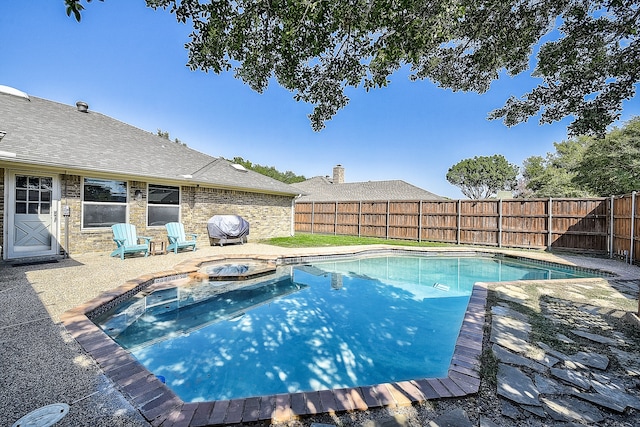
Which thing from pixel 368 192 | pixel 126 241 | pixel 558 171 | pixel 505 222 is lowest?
pixel 126 241

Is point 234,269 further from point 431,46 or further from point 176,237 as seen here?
point 431,46

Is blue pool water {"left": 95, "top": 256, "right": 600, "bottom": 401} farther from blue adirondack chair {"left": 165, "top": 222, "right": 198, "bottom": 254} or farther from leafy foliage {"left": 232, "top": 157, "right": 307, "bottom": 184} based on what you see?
leafy foliage {"left": 232, "top": 157, "right": 307, "bottom": 184}

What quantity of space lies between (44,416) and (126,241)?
7349mm

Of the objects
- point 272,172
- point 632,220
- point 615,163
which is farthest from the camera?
point 272,172

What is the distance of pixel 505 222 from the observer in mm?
12383

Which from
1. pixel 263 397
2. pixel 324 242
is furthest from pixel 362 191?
pixel 263 397

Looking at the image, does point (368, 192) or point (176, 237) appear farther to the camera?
point (368, 192)

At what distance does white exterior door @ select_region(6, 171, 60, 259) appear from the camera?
23.2 feet

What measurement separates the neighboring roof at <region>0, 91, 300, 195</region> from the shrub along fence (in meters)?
5.46

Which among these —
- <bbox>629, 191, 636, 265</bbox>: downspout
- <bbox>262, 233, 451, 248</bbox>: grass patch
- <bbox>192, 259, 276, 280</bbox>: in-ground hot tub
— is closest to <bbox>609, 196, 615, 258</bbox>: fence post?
<bbox>629, 191, 636, 265</bbox>: downspout

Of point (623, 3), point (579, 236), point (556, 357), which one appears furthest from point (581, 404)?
point (579, 236)

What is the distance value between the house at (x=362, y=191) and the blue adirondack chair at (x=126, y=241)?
43.5 ft

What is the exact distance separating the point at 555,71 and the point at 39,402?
26.2 feet

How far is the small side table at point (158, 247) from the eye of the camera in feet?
29.3
